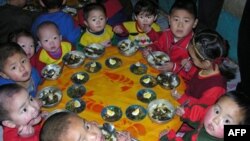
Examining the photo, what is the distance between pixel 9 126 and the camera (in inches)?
88.4

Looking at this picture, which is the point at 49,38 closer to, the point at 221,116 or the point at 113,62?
the point at 113,62

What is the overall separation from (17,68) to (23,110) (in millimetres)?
523

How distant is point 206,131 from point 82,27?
250cm

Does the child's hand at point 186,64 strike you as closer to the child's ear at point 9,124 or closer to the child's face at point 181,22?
the child's face at point 181,22

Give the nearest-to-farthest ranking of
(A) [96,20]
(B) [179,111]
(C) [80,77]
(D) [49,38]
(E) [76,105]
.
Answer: (B) [179,111] < (E) [76,105] < (C) [80,77] < (D) [49,38] < (A) [96,20]

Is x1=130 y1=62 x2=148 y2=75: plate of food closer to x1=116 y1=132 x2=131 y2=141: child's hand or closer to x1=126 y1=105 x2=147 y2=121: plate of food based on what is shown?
x1=126 y1=105 x2=147 y2=121: plate of food

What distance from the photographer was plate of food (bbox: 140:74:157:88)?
2453 mm

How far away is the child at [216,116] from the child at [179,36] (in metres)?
0.63

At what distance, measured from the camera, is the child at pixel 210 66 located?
2.32m

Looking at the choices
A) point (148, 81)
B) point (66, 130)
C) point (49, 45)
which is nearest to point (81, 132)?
point (66, 130)

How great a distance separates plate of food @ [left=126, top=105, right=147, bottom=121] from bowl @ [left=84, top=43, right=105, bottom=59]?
28.4 inches

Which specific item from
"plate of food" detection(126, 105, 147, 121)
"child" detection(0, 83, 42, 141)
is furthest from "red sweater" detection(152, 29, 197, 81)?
"child" detection(0, 83, 42, 141)

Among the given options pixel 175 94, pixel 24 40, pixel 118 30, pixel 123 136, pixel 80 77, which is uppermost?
pixel 24 40

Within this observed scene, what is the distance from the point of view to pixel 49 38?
3057mm
